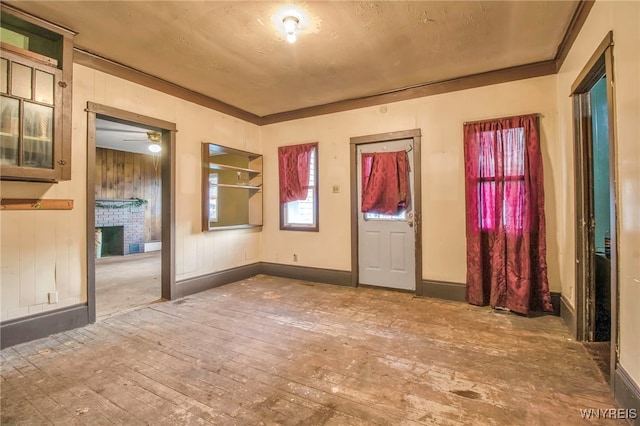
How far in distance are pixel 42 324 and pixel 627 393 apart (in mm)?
4261

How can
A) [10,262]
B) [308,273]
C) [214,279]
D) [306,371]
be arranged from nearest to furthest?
[306,371] → [10,262] → [214,279] → [308,273]

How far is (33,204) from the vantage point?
8.68 ft

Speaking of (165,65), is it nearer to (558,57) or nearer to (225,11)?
(225,11)

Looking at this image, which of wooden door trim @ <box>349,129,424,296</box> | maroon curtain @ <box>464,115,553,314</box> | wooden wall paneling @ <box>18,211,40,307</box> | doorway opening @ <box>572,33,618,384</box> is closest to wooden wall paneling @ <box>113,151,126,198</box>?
wooden wall paneling @ <box>18,211,40,307</box>

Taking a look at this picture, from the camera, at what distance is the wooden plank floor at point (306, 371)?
166 cm

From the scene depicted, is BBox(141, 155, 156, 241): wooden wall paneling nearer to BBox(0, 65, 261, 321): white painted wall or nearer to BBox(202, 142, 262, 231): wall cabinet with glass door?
BBox(202, 142, 262, 231): wall cabinet with glass door

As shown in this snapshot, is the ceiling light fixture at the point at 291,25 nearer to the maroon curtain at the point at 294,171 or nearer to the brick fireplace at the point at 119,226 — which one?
the maroon curtain at the point at 294,171

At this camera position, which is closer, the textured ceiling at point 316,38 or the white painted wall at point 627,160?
the white painted wall at point 627,160

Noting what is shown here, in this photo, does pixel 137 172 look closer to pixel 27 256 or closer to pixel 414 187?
pixel 27 256

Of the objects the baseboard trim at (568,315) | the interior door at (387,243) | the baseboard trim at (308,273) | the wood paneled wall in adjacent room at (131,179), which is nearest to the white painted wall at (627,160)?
the baseboard trim at (568,315)

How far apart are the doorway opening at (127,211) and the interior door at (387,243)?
8.31ft

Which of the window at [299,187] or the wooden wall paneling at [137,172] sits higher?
the wooden wall paneling at [137,172]

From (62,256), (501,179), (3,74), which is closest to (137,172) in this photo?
(62,256)

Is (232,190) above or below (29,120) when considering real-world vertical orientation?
below
